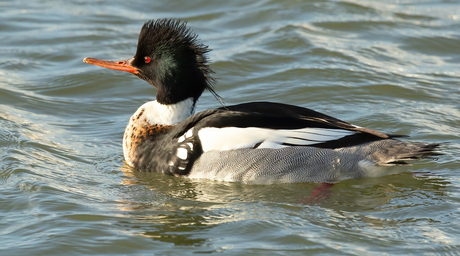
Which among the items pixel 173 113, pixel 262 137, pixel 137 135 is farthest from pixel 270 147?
pixel 137 135

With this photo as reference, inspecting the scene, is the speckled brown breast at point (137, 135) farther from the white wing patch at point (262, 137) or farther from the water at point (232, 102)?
the white wing patch at point (262, 137)

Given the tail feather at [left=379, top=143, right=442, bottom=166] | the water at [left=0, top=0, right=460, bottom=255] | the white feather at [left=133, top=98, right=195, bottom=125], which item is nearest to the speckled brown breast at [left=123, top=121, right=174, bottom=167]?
the white feather at [left=133, top=98, right=195, bottom=125]

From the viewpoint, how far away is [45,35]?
12.6m

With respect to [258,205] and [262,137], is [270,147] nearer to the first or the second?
[262,137]

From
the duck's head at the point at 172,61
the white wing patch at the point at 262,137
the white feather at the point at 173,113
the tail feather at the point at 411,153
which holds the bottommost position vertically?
the tail feather at the point at 411,153

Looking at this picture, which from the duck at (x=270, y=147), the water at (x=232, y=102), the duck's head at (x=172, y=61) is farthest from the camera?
the duck's head at (x=172, y=61)

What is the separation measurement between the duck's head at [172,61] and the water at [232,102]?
1079 millimetres

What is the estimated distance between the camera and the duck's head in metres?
7.43

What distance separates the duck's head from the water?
42.5 inches

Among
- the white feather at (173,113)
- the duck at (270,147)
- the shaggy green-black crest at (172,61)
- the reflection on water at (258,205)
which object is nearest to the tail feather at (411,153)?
the duck at (270,147)

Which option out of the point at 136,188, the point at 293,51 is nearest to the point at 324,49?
the point at 293,51

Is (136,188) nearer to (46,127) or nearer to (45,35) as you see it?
(46,127)

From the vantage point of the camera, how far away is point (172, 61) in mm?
7523

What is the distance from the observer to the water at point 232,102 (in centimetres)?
575
